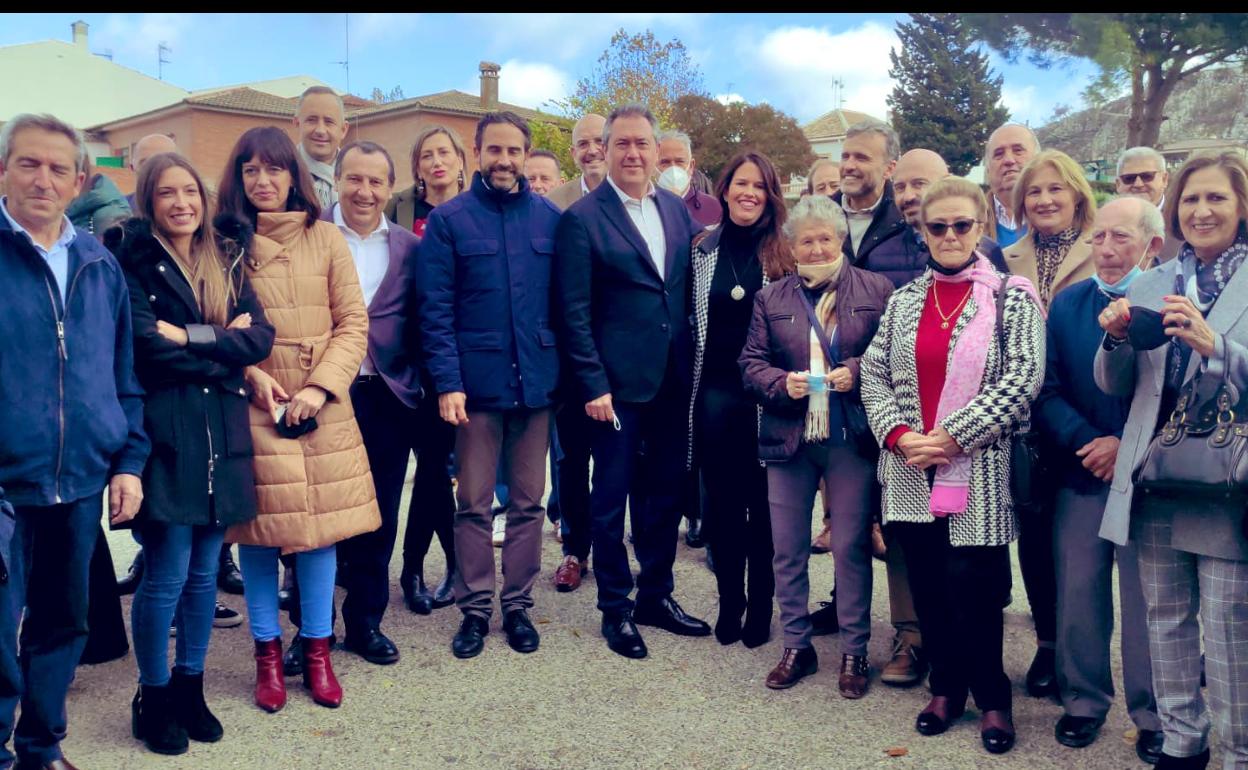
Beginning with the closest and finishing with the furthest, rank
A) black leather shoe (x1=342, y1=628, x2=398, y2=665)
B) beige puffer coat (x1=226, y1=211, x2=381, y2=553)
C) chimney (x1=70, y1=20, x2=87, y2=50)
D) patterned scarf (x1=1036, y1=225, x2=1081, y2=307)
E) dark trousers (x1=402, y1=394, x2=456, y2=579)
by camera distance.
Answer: beige puffer coat (x1=226, y1=211, x2=381, y2=553), patterned scarf (x1=1036, y1=225, x2=1081, y2=307), black leather shoe (x1=342, y1=628, x2=398, y2=665), dark trousers (x1=402, y1=394, x2=456, y2=579), chimney (x1=70, y1=20, x2=87, y2=50)

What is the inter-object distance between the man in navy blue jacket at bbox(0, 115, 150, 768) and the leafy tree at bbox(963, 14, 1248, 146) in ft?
88.1

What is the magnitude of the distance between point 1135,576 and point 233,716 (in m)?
3.49

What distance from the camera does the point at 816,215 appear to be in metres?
4.33

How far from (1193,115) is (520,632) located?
3494 cm

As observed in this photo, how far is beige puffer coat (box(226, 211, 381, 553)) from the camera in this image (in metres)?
4.10

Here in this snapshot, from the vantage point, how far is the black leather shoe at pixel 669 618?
5041mm

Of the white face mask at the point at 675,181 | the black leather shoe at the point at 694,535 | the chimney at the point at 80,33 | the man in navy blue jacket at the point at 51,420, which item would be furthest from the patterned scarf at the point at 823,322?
the chimney at the point at 80,33

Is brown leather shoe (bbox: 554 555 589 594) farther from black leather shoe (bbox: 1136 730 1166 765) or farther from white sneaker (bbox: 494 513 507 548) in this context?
black leather shoe (bbox: 1136 730 1166 765)

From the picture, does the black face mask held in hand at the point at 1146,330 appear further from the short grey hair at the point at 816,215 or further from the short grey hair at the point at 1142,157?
the short grey hair at the point at 1142,157

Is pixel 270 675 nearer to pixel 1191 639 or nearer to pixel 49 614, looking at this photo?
pixel 49 614

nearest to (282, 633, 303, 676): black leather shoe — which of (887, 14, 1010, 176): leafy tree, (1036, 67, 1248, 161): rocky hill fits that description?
(1036, 67, 1248, 161): rocky hill

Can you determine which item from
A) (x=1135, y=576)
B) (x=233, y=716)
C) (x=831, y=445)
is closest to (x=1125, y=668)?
(x=1135, y=576)

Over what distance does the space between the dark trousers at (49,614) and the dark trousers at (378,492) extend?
4.35ft

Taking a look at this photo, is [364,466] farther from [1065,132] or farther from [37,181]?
[1065,132]
